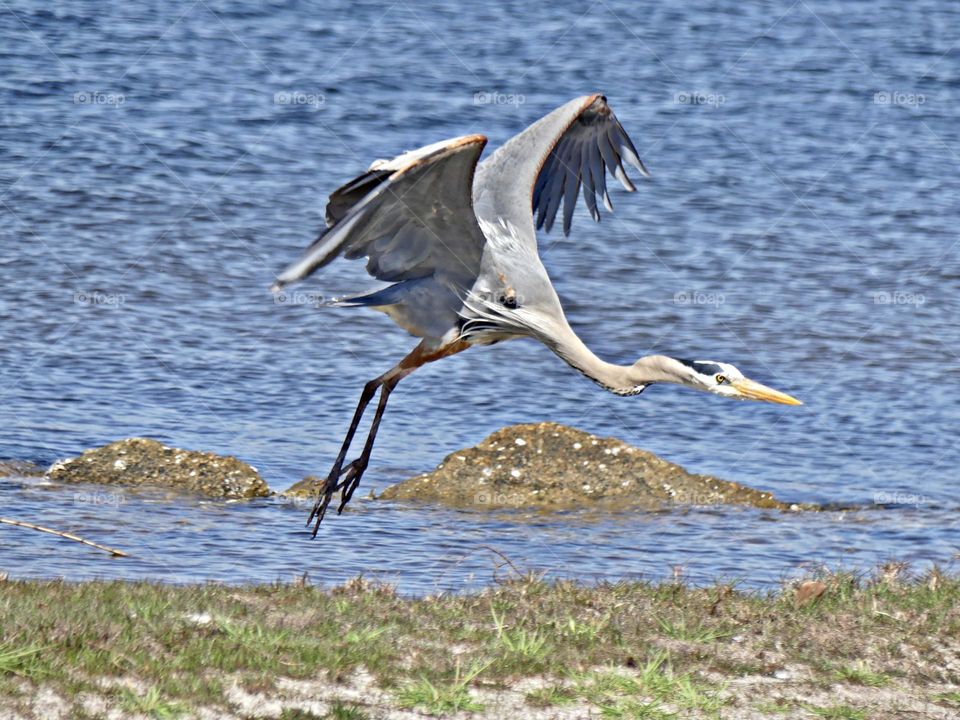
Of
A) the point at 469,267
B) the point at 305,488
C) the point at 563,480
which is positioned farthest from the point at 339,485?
the point at 563,480

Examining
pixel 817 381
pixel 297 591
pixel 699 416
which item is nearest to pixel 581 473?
pixel 699 416

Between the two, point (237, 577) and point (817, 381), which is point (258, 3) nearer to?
point (817, 381)

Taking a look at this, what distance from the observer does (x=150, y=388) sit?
10406mm

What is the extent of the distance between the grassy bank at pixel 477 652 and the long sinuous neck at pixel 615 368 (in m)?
1.40

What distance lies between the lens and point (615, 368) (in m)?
7.70

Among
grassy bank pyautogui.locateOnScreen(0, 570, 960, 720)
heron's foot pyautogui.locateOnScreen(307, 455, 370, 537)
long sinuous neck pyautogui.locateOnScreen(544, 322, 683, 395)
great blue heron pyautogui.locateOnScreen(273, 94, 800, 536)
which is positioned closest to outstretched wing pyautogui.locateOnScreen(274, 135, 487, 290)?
great blue heron pyautogui.locateOnScreen(273, 94, 800, 536)

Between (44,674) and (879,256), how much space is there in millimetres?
10581

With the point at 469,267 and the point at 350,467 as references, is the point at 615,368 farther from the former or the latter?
the point at 350,467

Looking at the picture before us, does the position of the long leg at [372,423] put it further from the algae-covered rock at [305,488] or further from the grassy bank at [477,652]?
the grassy bank at [477,652]

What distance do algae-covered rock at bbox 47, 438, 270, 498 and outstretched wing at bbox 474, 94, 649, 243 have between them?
213 cm

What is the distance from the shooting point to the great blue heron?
23.3 feet

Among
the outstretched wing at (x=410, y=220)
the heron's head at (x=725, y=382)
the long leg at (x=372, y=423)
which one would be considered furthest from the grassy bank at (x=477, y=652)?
the long leg at (x=372, y=423)

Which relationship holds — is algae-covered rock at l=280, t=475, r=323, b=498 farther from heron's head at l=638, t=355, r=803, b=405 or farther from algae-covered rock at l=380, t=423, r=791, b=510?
heron's head at l=638, t=355, r=803, b=405

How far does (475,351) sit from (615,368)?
4.01m
